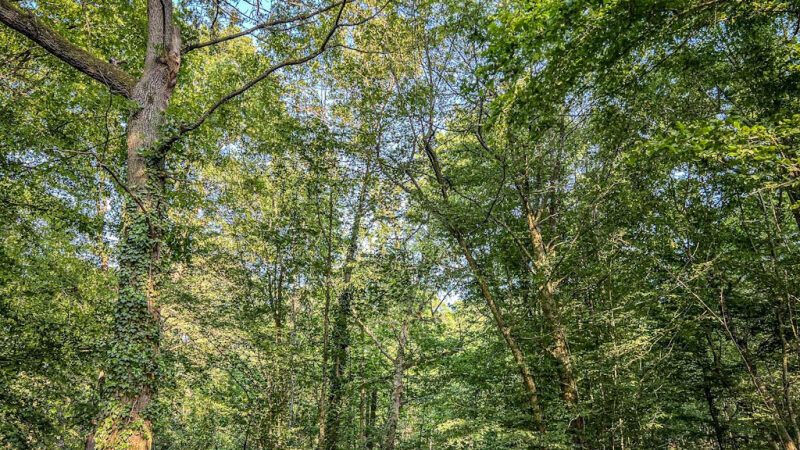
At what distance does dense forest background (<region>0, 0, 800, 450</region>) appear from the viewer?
4242mm

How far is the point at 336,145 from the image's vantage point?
6.97 metres

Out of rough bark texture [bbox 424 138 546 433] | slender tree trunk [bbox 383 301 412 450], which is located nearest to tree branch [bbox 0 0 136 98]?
rough bark texture [bbox 424 138 546 433]

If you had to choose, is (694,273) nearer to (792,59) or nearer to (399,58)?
(792,59)

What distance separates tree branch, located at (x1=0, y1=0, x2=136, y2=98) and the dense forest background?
3 centimetres

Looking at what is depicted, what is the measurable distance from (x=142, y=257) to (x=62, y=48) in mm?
2707

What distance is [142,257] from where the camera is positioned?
444 centimetres

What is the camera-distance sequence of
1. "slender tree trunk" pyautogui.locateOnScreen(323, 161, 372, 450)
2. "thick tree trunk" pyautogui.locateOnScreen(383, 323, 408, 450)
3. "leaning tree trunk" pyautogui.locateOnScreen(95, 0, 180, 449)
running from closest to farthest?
"leaning tree trunk" pyautogui.locateOnScreen(95, 0, 180, 449)
"slender tree trunk" pyautogui.locateOnScreen(323, 161, 372, 450)
"thick tree trunk" pyautogui.locateOnScreen(383, 323, 408, 450)

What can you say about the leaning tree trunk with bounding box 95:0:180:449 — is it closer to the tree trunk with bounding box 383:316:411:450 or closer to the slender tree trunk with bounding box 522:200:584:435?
the tree trunk with bounding box 383:316:411:450

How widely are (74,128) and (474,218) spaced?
302 inches

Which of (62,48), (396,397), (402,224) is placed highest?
(62,48)

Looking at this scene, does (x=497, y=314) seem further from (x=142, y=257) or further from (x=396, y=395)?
(x=142, y=257)

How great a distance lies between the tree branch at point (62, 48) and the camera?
13.4ft

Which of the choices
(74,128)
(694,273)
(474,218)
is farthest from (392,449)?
(74,128)

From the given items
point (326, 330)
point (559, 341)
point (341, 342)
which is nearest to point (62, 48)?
point (326, 330)
